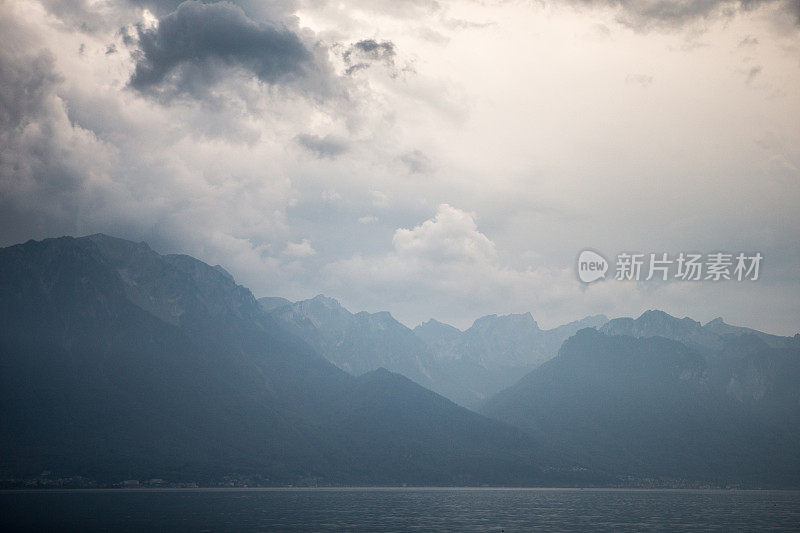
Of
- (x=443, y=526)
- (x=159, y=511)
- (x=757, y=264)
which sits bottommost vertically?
(x=159, y=511)

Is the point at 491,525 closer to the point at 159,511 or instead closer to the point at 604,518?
the point at 604,518

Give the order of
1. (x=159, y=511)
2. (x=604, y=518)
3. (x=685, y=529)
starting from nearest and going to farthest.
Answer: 1. (x=685, y=529)
2. (x=604, y=518)
3. (x=159, y=511)

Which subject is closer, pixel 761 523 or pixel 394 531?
pixel 394 531

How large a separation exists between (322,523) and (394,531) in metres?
26.0

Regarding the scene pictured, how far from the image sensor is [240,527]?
144000 millimetres

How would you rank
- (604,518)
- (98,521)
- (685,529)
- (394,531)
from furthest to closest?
(604,518) → (98,521) → (685,529) → (394,531)

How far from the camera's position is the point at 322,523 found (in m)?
156

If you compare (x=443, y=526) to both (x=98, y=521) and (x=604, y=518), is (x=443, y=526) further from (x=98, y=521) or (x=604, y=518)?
(x=98, y=521)

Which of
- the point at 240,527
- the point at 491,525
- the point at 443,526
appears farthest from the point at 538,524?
the point at 240,527

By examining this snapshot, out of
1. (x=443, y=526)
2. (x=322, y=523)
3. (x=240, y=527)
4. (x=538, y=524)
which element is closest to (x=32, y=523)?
(x=240, y=527)

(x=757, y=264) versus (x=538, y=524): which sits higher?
(x=757, y=264)

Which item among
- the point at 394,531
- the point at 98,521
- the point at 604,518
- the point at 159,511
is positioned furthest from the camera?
the point at 159,511

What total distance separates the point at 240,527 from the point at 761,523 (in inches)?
4861

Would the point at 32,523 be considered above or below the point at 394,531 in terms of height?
below
